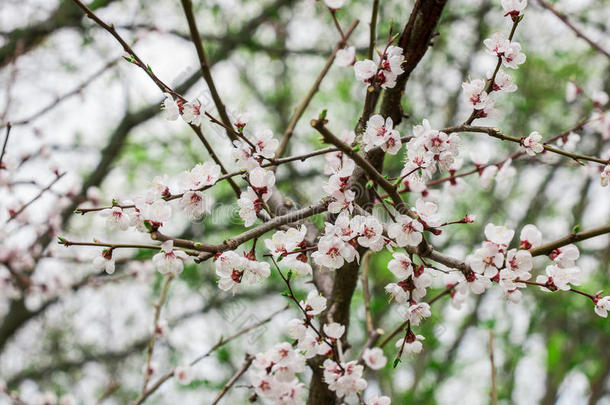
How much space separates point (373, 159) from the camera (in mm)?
1616

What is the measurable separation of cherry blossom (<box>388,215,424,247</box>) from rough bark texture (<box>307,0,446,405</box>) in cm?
28

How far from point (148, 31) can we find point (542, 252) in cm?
393

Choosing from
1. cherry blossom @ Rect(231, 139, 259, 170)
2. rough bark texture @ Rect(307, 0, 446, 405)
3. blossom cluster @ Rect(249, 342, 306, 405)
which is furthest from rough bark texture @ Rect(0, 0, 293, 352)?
blossom cluster @ Rect(249, 342, 306, 405)

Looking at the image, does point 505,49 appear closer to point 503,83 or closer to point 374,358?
point 503,83

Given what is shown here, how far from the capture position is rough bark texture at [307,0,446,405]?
4.59ft

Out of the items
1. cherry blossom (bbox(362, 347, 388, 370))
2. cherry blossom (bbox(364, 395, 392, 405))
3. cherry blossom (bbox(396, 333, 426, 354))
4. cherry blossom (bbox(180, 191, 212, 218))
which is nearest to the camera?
cherry blossom (bbox(180, 191, 212, 218))

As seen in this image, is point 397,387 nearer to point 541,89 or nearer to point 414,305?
point 541,89

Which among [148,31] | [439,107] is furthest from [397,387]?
[148,31]

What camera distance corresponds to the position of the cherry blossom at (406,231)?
1172mm

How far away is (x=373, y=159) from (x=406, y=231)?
0.48 metres

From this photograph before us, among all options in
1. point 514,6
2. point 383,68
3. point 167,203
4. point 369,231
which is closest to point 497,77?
point 514,6

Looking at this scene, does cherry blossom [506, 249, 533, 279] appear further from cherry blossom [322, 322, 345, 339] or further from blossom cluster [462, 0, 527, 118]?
cherry blossom [322, 322, 345, 339]

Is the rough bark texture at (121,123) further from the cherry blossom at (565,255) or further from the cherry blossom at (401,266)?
the cherry blossom at (565,255)

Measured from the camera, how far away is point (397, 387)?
5.63 m
